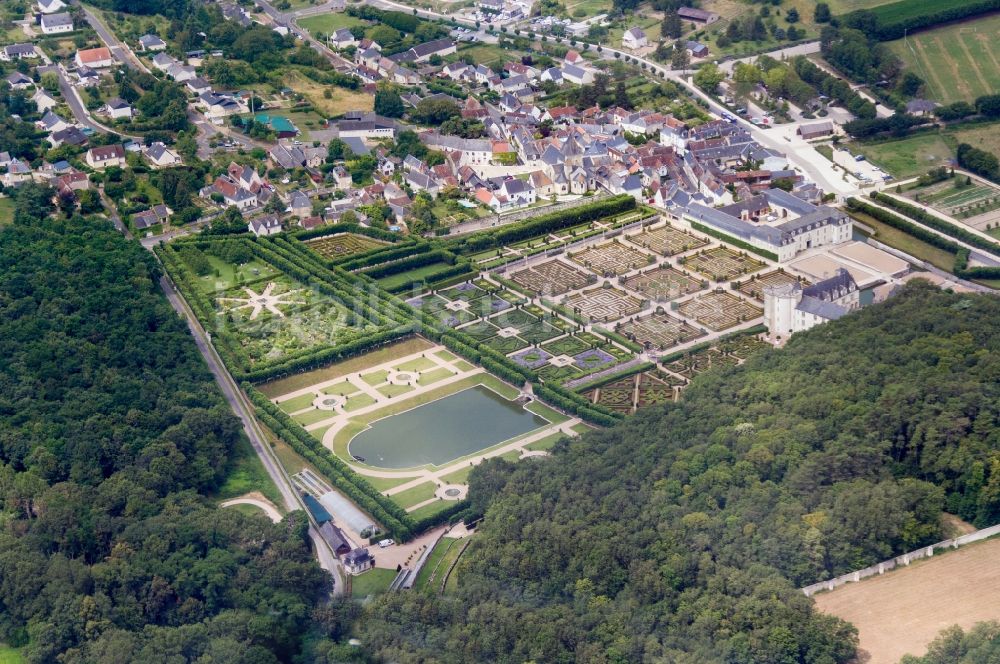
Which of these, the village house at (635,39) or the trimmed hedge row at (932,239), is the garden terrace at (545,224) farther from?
the village house at (635,39)

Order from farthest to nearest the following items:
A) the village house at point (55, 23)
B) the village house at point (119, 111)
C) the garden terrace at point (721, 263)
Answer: the village house at point (55, 23)
the village house at point (119, 111)
the garden terrace at point (721, 263)

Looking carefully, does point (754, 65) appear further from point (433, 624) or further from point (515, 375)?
point (433, 624)

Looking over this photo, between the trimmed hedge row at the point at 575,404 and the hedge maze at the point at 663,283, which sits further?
the hedge maze at the point at 663,283

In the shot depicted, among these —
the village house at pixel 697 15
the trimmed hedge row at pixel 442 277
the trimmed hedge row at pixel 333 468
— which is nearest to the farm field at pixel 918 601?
the trimmed hedge row at pixel 333 468

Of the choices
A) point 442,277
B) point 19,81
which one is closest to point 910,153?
point 442,277

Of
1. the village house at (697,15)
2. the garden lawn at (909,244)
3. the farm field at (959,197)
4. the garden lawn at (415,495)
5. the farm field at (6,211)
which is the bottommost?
the farm field at (6,211)

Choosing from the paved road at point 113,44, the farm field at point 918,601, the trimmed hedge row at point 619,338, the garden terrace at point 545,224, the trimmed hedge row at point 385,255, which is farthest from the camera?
the paved road at point 113,44

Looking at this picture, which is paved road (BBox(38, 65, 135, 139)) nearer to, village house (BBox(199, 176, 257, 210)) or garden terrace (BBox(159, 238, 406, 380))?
village house (BBox(199, 176, 257, 210))

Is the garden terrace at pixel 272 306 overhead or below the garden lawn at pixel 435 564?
below
